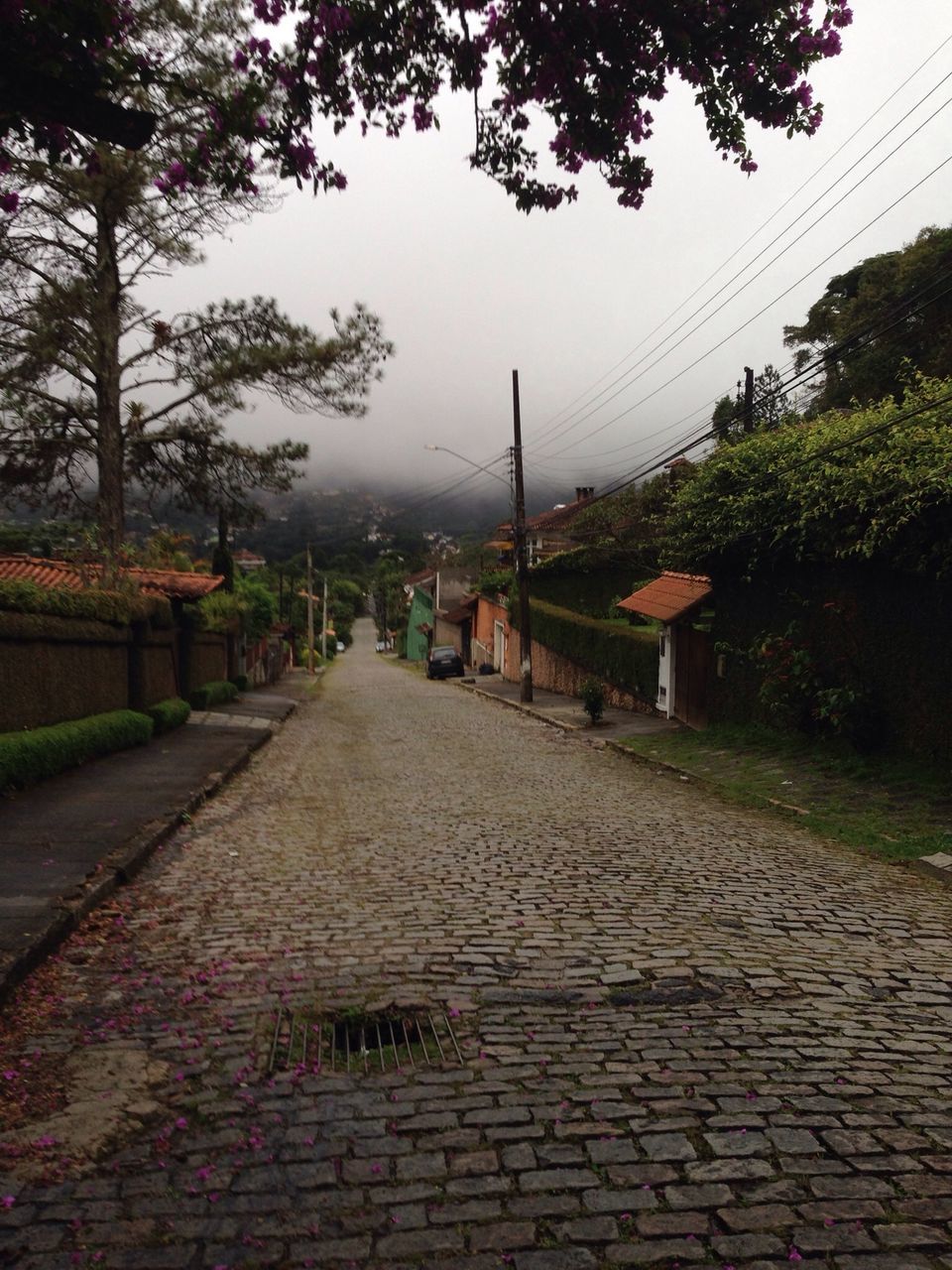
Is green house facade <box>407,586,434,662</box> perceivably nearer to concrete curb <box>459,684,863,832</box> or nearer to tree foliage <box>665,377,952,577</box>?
concrete curb <box>459,684,863,832</box>

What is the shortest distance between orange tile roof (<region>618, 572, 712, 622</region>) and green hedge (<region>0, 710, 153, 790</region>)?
35.3ft

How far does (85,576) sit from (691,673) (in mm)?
12477

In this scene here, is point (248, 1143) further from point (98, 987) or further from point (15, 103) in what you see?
point (15, 103)

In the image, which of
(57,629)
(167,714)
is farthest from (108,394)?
(57,629)

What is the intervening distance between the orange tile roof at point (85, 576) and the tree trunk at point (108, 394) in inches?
26.9

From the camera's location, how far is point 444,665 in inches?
1972

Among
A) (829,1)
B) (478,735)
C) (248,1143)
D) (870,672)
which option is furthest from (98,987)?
(478,735)

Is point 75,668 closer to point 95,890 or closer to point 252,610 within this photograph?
point 95,890

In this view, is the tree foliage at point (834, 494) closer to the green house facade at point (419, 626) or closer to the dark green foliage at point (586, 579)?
the dark green foliage at point (586, 579)

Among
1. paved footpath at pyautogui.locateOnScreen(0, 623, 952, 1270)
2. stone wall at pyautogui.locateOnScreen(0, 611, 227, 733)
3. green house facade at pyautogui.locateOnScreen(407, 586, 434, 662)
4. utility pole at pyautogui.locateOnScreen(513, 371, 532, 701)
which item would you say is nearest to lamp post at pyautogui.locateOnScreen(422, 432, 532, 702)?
utility pole at pyautogui.locateOnScreen(513, 371, 532, 701)

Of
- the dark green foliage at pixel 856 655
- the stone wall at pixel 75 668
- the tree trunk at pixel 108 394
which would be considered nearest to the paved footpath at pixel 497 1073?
the dark green foliage at pixel 856 655

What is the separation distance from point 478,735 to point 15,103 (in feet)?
59.3

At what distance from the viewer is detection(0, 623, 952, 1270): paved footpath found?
2.91 meters

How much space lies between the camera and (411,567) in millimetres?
141125
